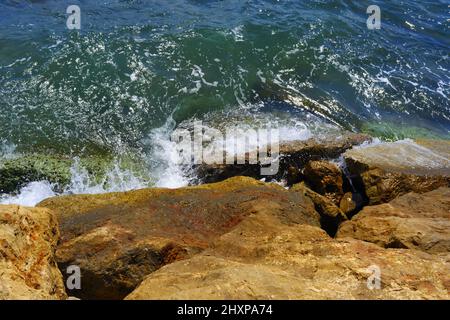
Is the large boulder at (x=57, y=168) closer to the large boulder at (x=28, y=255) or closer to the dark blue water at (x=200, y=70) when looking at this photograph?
the dark blue water at (x=200, y=70)

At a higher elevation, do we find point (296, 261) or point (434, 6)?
point (434, 6)

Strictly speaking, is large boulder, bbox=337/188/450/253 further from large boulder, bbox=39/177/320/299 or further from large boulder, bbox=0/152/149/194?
large boulder, bbox=0/152/149/194

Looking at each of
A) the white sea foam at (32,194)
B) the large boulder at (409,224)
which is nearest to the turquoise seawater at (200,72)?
the white sea foam at (32,194)

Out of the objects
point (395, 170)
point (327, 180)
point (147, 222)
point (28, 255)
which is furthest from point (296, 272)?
point (395, 170)

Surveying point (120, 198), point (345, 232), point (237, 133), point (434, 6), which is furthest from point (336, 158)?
point (434, 6)

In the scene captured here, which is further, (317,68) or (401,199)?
(317,68)

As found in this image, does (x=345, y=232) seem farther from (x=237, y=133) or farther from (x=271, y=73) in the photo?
(x=271, y=73)
